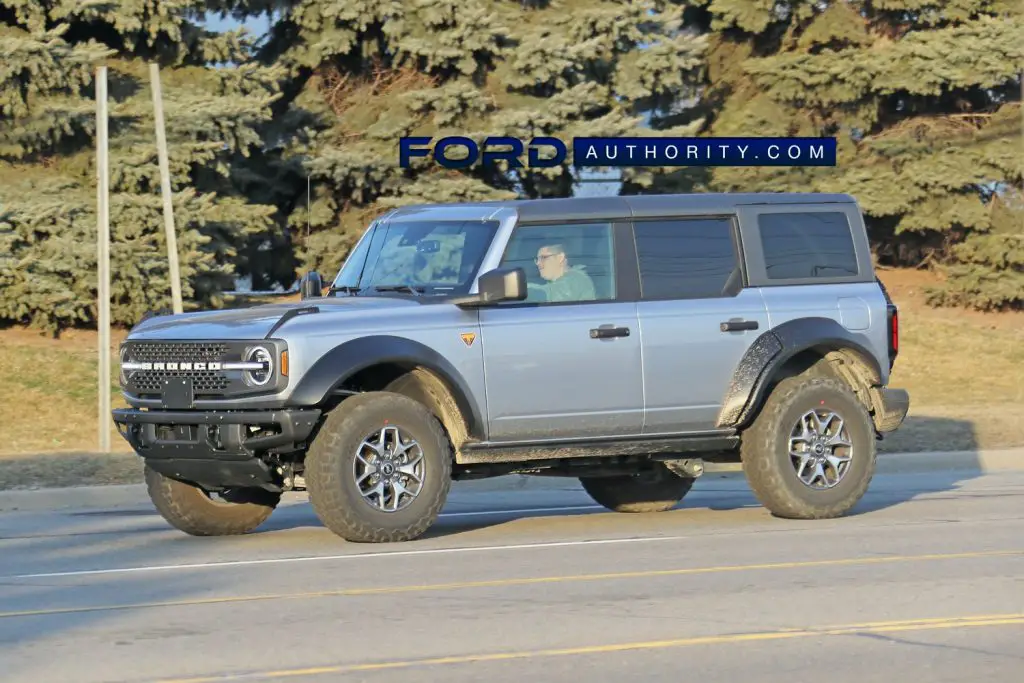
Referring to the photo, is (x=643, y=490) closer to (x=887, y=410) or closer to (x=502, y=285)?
(x=887, y=410)

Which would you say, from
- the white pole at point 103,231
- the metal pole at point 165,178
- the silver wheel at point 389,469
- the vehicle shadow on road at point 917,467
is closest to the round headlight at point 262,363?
the silver wheel at point 389,469

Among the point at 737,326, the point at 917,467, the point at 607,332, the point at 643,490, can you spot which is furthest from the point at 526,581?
the point at 917,467

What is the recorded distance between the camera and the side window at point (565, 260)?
34.7 ft

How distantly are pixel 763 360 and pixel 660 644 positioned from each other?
440cm

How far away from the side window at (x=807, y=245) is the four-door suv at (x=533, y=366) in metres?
0.01

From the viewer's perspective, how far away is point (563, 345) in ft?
34.3

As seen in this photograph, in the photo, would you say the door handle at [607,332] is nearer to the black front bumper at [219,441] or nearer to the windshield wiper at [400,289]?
the windshield wiper at [400,289]

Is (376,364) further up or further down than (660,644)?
further up

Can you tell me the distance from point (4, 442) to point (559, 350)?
12202 mm

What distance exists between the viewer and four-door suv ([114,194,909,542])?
31.9 feet

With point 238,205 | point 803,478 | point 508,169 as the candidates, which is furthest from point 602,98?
point 803,478

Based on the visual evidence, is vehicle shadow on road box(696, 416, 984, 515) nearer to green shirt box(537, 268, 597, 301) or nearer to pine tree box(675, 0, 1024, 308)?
green shirt box(537, 268, 597, 301)

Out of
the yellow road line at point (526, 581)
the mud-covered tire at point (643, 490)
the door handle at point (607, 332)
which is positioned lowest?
the mud-covered tire at point (643, 490)

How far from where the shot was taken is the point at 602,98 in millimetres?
28891
